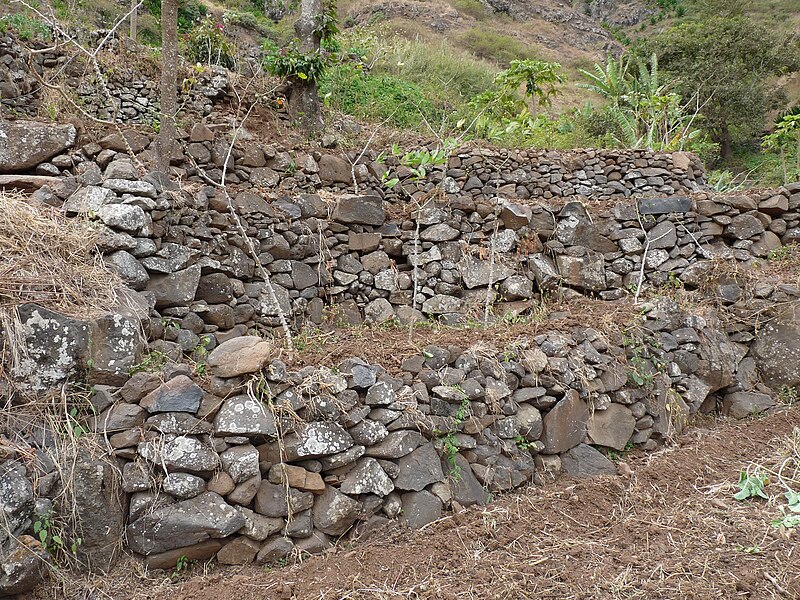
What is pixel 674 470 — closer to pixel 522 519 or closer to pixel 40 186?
pixel 522 519

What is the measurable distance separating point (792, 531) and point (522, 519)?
56.5 inches

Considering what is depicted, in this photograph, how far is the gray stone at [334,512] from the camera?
3.00 metres

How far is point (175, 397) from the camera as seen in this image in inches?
116

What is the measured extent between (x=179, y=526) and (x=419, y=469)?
1.38 m

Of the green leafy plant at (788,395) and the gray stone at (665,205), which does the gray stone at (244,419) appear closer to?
the green leafy plant at (788,395)

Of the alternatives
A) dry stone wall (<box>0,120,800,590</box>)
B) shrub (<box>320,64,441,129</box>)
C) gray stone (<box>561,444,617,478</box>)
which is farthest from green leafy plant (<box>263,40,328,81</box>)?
gray stone (<box>561,444,617,478</box>)

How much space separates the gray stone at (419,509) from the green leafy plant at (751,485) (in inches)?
75.8

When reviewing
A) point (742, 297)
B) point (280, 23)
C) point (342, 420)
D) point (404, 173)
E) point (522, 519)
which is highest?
point (280, 23)

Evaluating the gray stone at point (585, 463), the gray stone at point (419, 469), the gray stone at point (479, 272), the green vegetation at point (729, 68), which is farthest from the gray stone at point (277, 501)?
the green vegetation at point (729, 68)

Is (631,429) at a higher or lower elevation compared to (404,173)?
lower

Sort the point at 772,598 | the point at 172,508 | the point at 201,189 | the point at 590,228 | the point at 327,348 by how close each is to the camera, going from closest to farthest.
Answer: the point at 772,598 → the point at 172,508 → the point at 327,348 → the point at 201,189 → the point at 590,228

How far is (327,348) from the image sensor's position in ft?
12.3

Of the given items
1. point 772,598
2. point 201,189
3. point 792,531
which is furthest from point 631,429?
point 201,189

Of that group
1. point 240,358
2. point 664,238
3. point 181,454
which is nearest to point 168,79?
point 240,358
